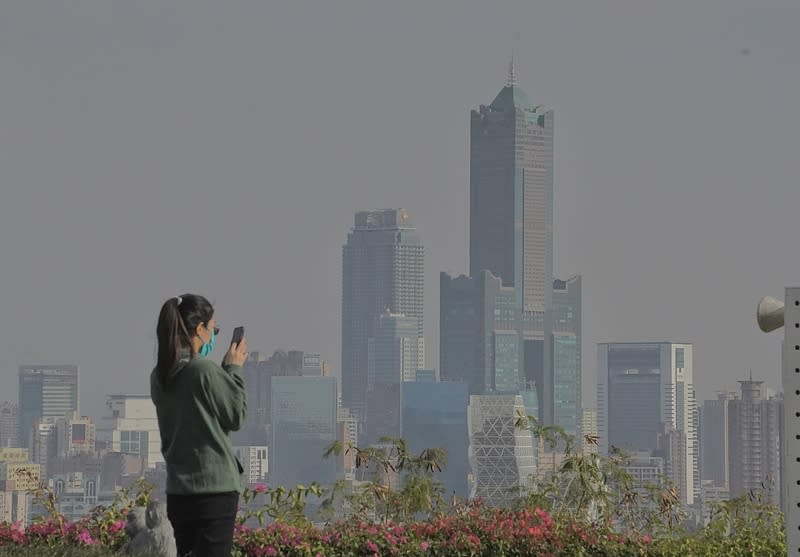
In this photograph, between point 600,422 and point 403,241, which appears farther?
point 403,241

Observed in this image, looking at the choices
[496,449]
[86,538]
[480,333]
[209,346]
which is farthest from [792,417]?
[480,333]

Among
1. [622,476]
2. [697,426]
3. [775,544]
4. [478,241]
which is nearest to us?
[775,544]

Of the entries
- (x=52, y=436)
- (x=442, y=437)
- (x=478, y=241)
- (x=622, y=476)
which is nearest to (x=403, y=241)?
(x=478, y=241)

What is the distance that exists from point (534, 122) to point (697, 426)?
126ft

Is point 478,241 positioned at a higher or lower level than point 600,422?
higher

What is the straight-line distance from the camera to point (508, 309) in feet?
479

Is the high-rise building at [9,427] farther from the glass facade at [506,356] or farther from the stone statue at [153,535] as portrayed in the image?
the stone statue at [153,535]

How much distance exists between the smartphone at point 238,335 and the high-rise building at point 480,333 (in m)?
139

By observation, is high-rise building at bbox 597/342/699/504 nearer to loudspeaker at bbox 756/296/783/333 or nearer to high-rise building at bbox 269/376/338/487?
high-rise building at bbox 269/376/338/487

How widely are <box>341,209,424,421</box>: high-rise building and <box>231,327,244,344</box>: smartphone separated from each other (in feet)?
502

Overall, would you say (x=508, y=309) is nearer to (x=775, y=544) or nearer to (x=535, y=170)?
(x=535, y=170)

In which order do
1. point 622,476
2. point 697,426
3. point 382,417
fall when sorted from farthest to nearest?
point 382,417 → point 697,426 → point 622,476

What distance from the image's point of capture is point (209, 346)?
298cm

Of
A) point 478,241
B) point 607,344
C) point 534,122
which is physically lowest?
point 607,344
